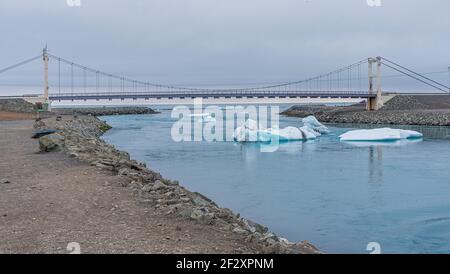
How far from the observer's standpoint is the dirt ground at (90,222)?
4.30m

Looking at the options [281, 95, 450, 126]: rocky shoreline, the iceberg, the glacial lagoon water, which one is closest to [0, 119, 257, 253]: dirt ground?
the glacial lagoon water

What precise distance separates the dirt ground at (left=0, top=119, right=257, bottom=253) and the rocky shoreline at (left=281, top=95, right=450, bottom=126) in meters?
38.2

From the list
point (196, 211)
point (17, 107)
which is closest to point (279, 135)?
point (196, 211)

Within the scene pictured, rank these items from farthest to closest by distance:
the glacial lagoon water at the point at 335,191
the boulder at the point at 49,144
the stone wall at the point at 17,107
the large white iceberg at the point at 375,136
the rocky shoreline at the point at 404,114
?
1. the rocky shoreline at the point at 404,114
2. the stone wall at the point at 17,107
3. the large white iceberg at the point at 375,136
4. the boulder at the point at 49,144
5. the glacial lagoon water at the point at 335,191

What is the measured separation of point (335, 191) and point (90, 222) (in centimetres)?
650

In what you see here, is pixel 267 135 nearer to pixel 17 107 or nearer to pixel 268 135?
pixel 268 135

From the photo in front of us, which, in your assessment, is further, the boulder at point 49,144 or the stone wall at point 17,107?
the stone wall at point 17,107

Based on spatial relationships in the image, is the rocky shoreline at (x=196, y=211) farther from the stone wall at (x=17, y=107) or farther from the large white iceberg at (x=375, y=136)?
the stone wall at (x=17, y=107)

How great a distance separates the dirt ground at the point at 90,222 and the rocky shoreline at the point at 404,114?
38247 mm

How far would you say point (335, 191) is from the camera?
10.4m

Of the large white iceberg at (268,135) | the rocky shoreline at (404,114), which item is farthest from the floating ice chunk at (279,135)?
the rocky shoreline at (404,114)

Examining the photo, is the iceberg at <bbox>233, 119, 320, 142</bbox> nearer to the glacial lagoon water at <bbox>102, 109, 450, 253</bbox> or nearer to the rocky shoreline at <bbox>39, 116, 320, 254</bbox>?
the glacial lagoon water at <bbox>102, 109, 450, 253</bbox>

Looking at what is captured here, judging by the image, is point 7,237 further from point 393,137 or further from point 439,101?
point 439,101
